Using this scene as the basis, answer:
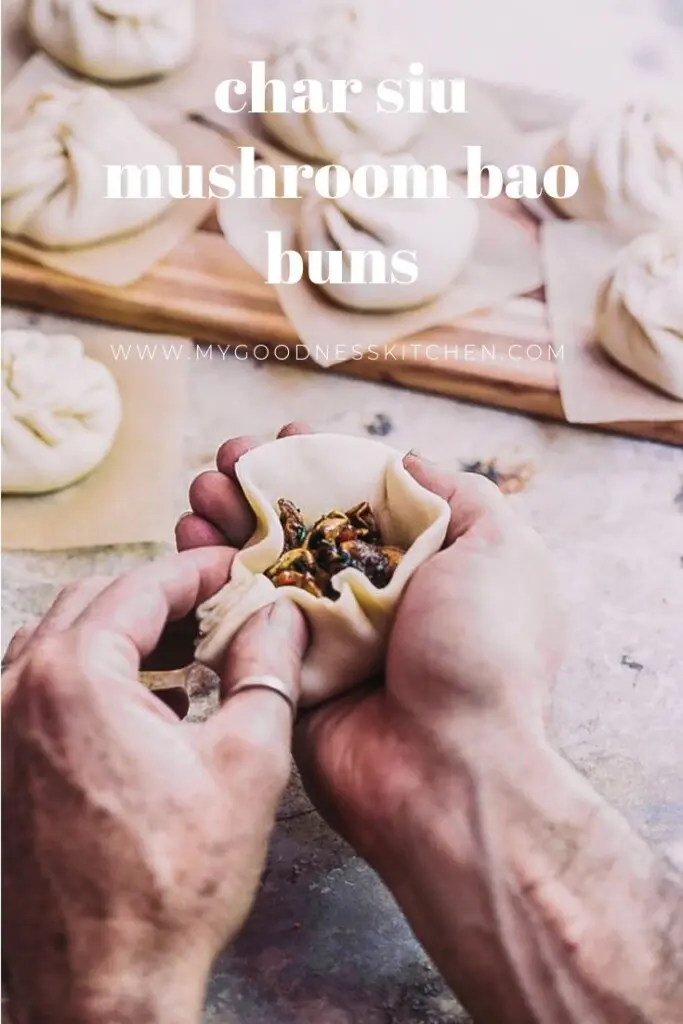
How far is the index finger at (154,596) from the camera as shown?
2.13ft

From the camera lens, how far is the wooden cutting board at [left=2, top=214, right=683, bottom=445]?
3.34ft

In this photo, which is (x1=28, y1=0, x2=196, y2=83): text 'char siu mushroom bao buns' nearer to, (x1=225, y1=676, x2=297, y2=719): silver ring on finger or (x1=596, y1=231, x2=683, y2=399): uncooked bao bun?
(x1=596, y1=231, x2=683, y2=399): uncooked bao bun

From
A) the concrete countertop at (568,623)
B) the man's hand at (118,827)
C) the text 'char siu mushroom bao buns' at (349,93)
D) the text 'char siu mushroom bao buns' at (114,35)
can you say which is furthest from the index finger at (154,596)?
the text 'char siu mushroom bao buns' at (114,35)

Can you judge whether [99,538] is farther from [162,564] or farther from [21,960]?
[21,960]

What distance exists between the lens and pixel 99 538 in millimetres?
949

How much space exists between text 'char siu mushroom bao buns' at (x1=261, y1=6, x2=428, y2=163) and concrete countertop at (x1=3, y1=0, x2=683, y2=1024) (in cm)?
32

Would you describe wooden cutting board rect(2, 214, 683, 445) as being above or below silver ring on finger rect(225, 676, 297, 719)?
above

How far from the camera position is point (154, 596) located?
2.21ft

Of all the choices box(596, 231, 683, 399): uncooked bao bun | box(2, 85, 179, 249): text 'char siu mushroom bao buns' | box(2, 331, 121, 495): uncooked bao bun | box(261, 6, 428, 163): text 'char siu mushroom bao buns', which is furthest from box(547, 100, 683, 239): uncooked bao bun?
box(2, 331, 121, 495): uncooked bao bun

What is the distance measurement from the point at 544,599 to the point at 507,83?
78cm

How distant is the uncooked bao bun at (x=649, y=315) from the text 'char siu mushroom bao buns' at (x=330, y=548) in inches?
15.3

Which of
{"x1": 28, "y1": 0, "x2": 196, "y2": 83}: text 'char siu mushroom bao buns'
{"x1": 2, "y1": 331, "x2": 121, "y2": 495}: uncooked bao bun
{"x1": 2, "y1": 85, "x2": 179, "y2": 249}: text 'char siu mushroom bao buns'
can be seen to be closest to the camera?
{"x1": 2, "y1": 331, "x2": 121, "y2": 495}: uncooked bao bun

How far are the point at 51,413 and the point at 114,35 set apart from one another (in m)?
0.55

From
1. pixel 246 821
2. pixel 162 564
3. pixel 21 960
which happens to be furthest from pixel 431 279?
pixel 21 960
